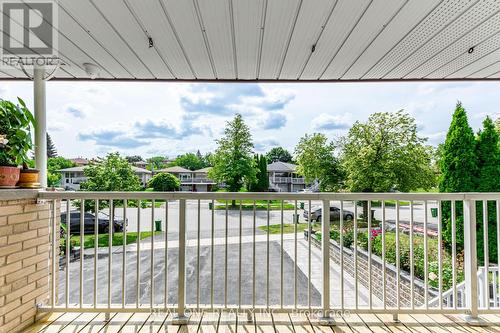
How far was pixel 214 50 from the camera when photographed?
2.36 m

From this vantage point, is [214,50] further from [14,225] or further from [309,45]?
[14,225]

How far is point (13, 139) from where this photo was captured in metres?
2.01

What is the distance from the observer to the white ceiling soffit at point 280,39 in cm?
179

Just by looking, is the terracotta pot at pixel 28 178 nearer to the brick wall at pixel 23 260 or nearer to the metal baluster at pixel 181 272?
the brick wall at pixel 23 260

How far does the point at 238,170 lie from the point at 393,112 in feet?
21.8

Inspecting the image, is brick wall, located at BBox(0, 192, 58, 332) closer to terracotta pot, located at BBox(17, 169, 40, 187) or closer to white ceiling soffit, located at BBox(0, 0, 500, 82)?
terracotta pot, located at BBox(17, 169, 40, 187)

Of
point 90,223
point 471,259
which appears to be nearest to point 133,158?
point 90,223

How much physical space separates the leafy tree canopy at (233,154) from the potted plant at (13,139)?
3.96m

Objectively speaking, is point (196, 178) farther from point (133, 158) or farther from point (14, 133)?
point (133, 158)

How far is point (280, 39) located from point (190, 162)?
202 inches

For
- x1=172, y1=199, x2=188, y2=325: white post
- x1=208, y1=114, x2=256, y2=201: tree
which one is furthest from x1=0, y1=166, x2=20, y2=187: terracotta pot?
x1=208, y1=114, x2=256, y2=201: tree

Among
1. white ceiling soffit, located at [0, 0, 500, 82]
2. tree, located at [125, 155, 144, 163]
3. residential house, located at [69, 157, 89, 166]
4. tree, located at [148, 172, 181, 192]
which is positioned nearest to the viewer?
white ceiling soffit, located at [0, 0, 500, 82]

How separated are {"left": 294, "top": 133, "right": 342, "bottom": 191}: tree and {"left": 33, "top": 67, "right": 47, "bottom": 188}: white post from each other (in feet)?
20.5

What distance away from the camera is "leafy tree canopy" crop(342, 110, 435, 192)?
889 centimetres
